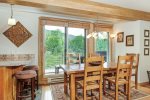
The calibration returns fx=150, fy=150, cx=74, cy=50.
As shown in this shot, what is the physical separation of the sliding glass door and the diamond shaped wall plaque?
28.0 inches

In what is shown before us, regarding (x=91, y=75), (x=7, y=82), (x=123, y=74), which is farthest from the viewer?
(x=123, y=74)

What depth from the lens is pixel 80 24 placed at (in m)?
5.76

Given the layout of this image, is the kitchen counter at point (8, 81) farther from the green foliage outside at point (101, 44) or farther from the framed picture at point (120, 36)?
the framed picture at point (120, 36)

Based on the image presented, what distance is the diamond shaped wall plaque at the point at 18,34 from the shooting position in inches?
185

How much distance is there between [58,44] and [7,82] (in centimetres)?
283

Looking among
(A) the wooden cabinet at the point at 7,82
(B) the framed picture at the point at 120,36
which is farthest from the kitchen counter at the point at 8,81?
(B) the framed picture at the point at 120,36

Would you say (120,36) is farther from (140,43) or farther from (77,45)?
(77,45)

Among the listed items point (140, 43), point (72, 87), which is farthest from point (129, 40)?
point (72, 87)

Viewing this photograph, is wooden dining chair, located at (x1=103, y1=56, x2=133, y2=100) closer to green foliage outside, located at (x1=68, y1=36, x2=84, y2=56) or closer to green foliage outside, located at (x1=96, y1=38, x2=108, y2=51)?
green foliage outside, located at (x1=68, y1=36, x2=84, y2=56)

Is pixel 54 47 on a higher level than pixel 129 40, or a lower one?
lower

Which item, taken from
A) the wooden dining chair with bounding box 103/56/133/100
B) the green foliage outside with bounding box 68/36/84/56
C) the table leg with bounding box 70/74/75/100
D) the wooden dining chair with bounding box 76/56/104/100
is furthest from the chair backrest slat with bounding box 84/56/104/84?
the green foliage outside with bounding box 68/36/84/56

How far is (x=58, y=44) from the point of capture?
18.4 ft

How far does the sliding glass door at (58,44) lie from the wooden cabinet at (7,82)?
2.15 meters

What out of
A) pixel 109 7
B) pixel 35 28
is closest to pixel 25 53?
pixel 35 28
